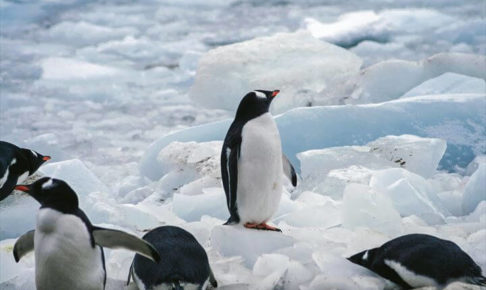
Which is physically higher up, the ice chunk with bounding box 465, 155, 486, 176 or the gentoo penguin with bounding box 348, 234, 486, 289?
the gentoo penguin with bounding box 348, 234, 486, 289

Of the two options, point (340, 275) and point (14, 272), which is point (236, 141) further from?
point (14, 272)

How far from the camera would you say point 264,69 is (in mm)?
4699

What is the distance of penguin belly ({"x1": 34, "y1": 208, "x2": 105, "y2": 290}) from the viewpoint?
5.26 ft

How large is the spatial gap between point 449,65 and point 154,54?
3.03m

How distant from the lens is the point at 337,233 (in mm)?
2191

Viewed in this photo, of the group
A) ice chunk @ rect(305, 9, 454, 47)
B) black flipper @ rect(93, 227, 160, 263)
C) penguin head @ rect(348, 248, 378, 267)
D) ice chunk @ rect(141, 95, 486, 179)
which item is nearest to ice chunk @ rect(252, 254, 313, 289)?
penguin head @ rect(348, 248, 378, 267)

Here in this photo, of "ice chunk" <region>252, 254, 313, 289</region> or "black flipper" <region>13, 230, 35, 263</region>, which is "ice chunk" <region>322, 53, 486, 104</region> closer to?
"ice chunk" <region>252, 254, 313, 289</region>

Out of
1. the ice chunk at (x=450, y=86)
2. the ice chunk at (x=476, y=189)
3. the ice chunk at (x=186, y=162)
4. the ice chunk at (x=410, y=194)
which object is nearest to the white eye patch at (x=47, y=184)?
the ice chunk at (x=410, y=194)

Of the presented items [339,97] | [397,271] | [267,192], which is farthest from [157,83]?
[397,271]

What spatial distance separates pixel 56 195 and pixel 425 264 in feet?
2.70

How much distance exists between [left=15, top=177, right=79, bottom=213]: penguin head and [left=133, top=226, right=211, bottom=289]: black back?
0.21 m

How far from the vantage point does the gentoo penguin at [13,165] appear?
98.0 inches

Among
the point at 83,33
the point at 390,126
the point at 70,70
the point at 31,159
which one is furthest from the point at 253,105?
the point at 83,33

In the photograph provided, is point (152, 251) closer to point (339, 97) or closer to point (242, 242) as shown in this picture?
point (242, 242)
